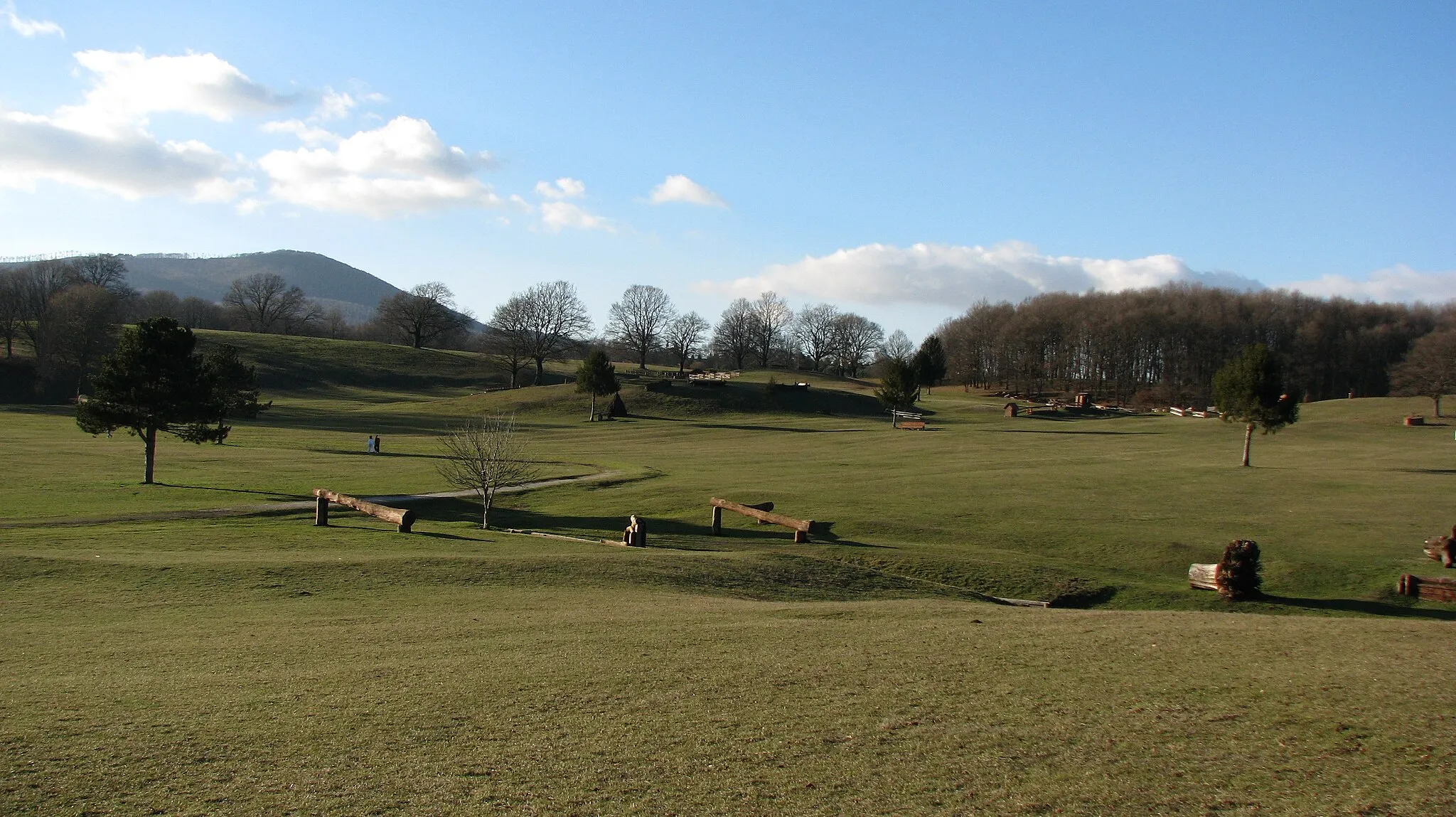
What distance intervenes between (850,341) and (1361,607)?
154451 mm

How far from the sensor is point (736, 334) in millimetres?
173250

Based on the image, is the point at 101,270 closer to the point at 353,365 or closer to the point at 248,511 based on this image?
the point at 353,365

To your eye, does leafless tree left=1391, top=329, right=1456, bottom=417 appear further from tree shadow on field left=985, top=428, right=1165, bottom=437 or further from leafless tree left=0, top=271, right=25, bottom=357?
leafless tree left=0, top=271, right=25, bottom=357

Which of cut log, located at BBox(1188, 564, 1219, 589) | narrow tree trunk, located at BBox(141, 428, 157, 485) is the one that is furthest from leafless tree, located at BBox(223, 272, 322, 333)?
cut log, located at BBox(1188, 564, 1219, 589)

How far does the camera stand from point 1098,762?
Answer: 296 inches

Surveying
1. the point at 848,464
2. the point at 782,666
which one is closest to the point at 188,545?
the point at 782,666

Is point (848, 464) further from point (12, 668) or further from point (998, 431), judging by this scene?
point (12, 668)

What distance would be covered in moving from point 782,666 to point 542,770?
3.88 meters

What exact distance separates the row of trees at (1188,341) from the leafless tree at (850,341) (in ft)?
102

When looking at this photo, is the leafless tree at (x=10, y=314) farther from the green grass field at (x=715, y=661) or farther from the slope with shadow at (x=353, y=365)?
the green grass field at (x=715, y=661)

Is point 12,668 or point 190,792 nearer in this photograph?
point 190,792

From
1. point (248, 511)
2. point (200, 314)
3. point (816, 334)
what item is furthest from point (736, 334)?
point (248, 511)

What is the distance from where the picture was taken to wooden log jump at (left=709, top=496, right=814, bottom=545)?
28.0 m

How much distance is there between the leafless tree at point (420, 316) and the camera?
15100cm
